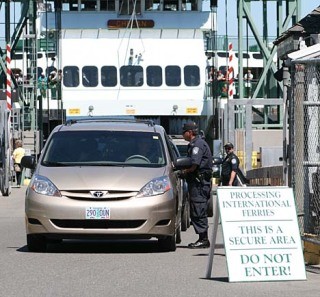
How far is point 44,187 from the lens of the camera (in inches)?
659

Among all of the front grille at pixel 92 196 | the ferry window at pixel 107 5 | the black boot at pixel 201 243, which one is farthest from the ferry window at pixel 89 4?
the front grille at pixel 92 196

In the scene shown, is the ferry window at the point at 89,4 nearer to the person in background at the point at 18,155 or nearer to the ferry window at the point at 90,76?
the ferry window at the point at 90,76

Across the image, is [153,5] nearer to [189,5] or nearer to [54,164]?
[189,5]

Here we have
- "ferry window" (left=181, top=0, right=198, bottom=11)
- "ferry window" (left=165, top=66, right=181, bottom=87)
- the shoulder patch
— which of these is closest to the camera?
the shoulder patch

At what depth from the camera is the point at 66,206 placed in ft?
54.0

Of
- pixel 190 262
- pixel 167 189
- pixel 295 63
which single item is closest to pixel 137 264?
pixel 190 262

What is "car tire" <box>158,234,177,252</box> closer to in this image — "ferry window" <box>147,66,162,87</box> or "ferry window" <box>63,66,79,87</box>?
"ferry window" <box>63,66,79,87</box>

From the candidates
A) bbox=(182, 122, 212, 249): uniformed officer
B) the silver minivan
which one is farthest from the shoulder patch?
the silver minivan

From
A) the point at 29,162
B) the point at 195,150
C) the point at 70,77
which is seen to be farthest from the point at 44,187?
the point at 70,77

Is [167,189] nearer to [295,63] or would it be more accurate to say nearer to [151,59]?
[295,63]

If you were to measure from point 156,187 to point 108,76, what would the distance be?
24.9 metres

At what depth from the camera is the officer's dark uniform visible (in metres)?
17.7

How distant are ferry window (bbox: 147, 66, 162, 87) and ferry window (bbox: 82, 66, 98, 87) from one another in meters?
1.67

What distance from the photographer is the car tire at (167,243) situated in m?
17.1
